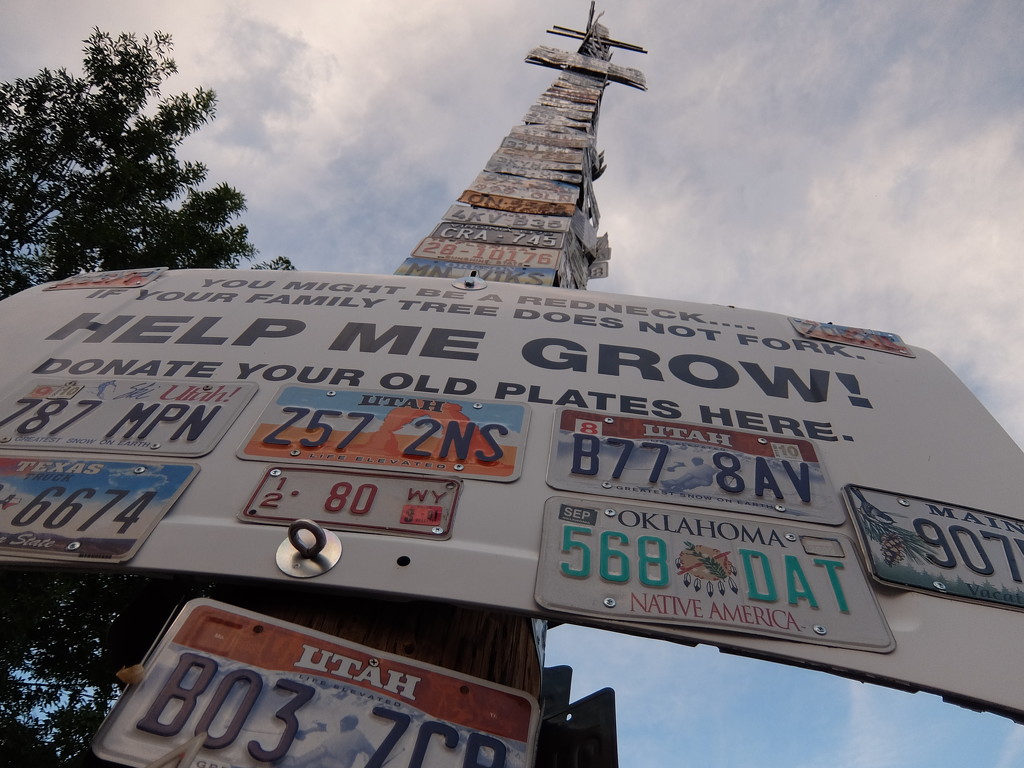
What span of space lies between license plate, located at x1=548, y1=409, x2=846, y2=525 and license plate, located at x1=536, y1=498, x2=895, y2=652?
0.09 meters

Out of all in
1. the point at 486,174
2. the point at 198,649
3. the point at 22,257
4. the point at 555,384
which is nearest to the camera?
the point at 198,649

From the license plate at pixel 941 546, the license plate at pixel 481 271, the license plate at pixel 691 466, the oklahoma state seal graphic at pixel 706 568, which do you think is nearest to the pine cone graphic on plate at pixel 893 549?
the license plate at pixel 941 546

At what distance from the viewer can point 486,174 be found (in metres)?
7.19

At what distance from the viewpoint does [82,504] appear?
6.23 feet

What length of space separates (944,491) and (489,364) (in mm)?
1629

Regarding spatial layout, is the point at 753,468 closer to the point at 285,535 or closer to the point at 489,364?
the point at 489,364

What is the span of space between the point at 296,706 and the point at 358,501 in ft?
2.05

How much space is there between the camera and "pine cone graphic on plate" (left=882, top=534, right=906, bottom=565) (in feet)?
6.07

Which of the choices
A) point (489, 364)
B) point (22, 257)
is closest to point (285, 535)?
point (489, 364)

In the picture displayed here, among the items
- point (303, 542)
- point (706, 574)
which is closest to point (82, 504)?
point (303, 542)

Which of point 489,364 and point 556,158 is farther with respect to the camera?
point 556,158

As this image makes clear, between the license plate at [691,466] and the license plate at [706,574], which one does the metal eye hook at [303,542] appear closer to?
the license plate at [706,574]

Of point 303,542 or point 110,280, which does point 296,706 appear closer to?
point 303,542

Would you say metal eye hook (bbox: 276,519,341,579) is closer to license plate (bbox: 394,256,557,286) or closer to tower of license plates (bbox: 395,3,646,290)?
tower of license plates (bbox: 395,3,646,290)
